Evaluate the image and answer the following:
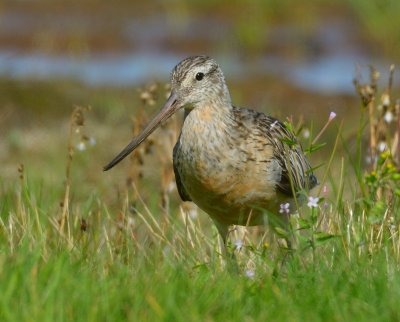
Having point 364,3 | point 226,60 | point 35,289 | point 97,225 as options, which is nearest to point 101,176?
point 97,225

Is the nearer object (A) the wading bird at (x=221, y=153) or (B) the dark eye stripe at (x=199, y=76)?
(A) the wading bird at (x=221, y=153)

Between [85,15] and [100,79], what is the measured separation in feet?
12.2

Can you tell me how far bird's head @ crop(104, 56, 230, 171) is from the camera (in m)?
6.74

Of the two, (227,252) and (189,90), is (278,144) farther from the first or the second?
(227,252)

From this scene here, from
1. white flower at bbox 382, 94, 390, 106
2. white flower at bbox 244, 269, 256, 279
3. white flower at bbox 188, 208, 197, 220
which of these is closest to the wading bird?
white flower at bbox 382, 94, 390, 106

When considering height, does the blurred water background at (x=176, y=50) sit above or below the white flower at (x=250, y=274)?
above

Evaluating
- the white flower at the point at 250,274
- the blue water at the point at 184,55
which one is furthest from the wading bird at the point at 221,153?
the blue water at the point at 184,55

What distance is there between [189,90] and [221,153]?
435 mm

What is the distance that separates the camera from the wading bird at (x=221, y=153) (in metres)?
6.56

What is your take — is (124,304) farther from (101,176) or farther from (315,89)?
(315,89)

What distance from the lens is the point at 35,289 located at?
4.82 metres

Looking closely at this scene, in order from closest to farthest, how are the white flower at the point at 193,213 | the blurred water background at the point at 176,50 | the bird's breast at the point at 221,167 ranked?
the bird's breast at the point at 221,167 → the white flower at the point at 193,213 → the blurred water background at the point at 176,50

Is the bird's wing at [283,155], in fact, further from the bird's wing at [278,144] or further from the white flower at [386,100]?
the white flower at [386,100]

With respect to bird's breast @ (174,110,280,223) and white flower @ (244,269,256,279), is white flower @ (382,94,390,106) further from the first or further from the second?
white flower @ (244,269,256,279)
